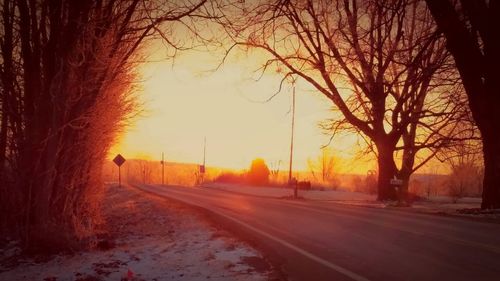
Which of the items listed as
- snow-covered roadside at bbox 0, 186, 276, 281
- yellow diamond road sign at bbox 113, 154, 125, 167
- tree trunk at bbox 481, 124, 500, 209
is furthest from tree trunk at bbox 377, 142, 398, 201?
yellow diamond road sign at bbox 113, 154, 125, 167

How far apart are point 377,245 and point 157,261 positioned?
3.85 metres

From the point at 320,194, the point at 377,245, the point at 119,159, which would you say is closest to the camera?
the point at 377,245

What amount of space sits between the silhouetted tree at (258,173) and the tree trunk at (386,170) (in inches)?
1073

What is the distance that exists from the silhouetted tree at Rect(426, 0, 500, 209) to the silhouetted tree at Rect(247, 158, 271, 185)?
39420 millimetres

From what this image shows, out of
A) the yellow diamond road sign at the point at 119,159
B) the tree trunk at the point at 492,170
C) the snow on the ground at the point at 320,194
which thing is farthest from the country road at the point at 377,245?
the yellow diamond road sign at the point at 119,159

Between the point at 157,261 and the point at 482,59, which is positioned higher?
the point at 482,59

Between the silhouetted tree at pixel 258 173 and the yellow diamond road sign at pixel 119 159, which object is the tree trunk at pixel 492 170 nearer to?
the yellow diamond road sign at pixel 119 159

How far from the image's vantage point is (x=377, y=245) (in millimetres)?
10008

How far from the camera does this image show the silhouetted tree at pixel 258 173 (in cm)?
5634

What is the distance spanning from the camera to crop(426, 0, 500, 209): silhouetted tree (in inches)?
627

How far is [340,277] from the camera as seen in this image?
7410 millimetres

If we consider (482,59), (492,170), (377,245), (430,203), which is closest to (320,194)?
(430,203)

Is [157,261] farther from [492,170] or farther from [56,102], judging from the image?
[492,170]

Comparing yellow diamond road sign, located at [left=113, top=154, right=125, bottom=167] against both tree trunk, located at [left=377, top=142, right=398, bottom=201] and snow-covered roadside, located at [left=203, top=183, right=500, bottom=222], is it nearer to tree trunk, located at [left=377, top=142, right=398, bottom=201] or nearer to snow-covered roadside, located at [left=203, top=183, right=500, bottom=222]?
snow-covered roadside, located at [left=203, top=183, right=500, bottom=222]
